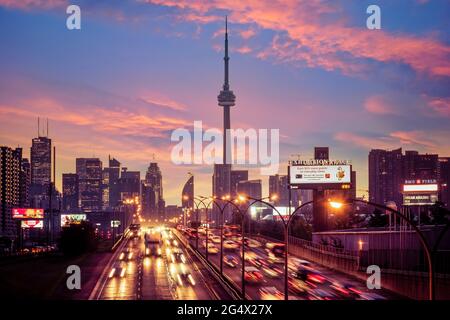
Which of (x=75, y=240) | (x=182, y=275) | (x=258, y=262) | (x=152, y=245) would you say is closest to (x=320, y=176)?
(x=258, y=262)

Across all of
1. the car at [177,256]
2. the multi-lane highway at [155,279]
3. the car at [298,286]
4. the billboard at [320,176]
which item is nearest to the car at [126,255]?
the multi-lane highway at [155,279]

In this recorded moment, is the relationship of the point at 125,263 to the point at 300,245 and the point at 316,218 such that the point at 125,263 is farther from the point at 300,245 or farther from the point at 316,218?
the point at 316,218

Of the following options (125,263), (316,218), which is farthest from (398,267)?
(316,218)

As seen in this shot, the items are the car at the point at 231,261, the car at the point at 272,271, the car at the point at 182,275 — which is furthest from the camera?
the car at the point at 231,261

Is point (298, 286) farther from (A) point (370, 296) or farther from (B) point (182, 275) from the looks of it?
(B) point (182, 275)

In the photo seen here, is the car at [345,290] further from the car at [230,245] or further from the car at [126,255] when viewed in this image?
the car at [230,245]

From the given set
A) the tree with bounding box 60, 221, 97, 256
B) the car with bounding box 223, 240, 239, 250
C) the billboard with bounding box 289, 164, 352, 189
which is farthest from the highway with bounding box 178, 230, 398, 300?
the billboard with bounding box 289, 164, 352, 189
